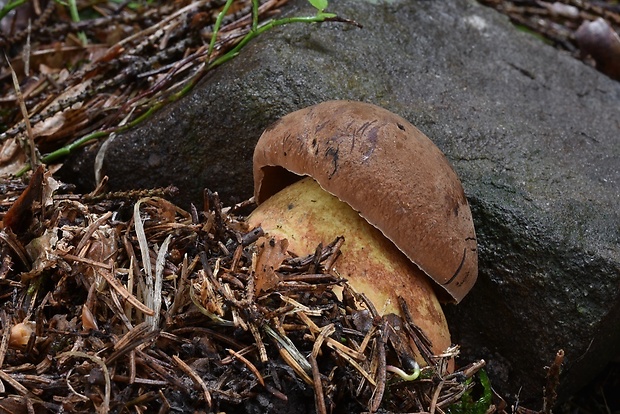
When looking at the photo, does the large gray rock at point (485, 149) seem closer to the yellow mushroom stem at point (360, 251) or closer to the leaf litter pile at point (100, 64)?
the leaf litter pile at point (100, 64)

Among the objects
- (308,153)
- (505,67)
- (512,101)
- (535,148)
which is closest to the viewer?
(308,153)

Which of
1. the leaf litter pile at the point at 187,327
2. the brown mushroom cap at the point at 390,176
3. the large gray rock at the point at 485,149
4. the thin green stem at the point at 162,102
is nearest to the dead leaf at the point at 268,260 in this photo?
the leaf litter pile at the point at 187,327

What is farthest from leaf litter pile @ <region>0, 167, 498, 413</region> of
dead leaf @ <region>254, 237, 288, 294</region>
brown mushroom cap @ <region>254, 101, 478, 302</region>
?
brown mushroom cap @ <region>254, 101, 478, 302</region>

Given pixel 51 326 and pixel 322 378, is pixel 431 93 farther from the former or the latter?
pixel 51 326

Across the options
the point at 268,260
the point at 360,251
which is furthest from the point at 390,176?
the point at 268,260

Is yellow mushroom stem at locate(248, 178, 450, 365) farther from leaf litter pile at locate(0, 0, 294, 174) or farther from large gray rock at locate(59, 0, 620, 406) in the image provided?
leaf litter pile at locate(0, 0, 294, 174)

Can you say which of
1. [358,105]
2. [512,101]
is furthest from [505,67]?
[358,105]

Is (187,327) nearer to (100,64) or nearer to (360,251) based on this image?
(360,251)

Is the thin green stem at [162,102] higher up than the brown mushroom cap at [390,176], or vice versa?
the brown mushroom cap at [390,176]
